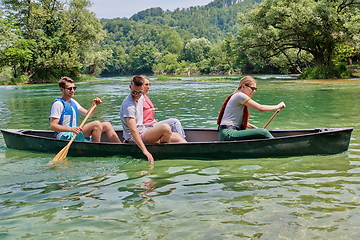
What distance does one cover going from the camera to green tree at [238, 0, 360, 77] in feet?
98.4

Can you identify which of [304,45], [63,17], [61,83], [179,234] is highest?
[63,17]

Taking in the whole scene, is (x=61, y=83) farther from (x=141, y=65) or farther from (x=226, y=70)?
(x=141, y=65)

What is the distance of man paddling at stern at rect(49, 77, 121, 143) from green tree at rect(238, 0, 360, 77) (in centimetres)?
2715

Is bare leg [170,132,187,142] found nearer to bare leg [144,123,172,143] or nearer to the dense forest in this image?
bare leg [144,123,172,143]

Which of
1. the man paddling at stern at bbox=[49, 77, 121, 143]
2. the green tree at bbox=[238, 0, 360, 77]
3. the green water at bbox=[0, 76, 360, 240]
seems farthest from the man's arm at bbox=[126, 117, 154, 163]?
the green tree at bbox=[238, 0, 360, 77]

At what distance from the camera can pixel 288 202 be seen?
405 centimetres

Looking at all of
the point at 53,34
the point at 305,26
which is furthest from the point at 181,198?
the point at 53,34

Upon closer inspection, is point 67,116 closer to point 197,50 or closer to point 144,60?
point 197,50

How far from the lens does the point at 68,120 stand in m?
6.57

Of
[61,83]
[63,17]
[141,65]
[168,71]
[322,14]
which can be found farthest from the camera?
[141,65]

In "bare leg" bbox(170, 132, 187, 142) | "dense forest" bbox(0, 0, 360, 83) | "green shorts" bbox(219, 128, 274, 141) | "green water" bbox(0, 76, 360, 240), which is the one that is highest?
"dense forest" bbox(0, 0, 360, 83)

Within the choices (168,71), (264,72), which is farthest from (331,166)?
(168,71)

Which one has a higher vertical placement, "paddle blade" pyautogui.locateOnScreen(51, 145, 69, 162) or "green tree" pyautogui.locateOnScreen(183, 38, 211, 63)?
"green tree" pyautogui.locateOnScreen(183, 38, 211, 63)

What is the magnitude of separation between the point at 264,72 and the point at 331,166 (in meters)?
64.0
